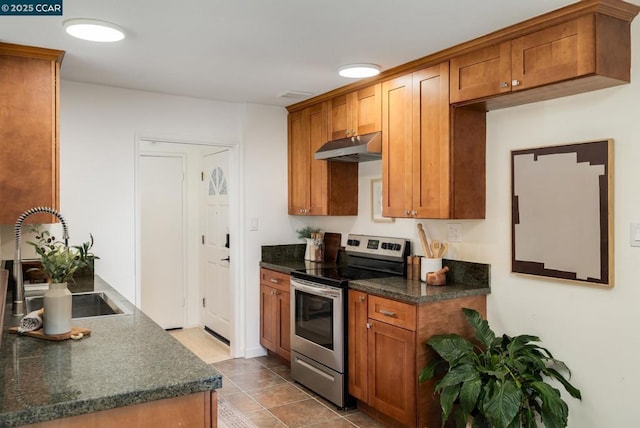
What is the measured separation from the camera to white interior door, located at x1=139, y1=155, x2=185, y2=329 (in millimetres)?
5199

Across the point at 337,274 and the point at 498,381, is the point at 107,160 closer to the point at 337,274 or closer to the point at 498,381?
the point at 337,274

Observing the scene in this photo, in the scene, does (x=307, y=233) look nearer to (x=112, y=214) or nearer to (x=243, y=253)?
(x=243, y=253)

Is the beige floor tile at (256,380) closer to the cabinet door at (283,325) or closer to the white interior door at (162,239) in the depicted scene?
the cabinet door at (283,325)

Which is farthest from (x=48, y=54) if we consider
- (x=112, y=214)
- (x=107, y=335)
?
(x=107, y=335)

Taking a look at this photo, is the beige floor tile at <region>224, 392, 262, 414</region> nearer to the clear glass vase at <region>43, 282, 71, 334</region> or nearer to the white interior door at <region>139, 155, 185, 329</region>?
the clear glass vase at <region>43, 282, 71, 334</region>

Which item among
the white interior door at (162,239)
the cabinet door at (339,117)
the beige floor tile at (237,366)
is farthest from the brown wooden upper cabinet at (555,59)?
the white interior door at (162,239)

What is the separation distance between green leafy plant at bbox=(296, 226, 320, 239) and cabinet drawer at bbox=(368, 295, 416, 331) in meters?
1.51

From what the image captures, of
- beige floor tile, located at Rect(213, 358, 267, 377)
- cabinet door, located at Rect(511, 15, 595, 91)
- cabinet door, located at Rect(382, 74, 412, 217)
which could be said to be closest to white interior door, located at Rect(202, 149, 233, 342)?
beige floor tile, located at Rect(213, 358, 267, 377)

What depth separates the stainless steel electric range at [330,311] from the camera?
3.32 m

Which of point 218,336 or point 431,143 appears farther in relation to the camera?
point 218,336

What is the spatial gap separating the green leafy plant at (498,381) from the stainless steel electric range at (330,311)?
0.78 metres

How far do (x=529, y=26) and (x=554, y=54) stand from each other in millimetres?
191

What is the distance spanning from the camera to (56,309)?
1912 millimetres

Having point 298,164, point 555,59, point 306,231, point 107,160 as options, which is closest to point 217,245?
point 306,231
